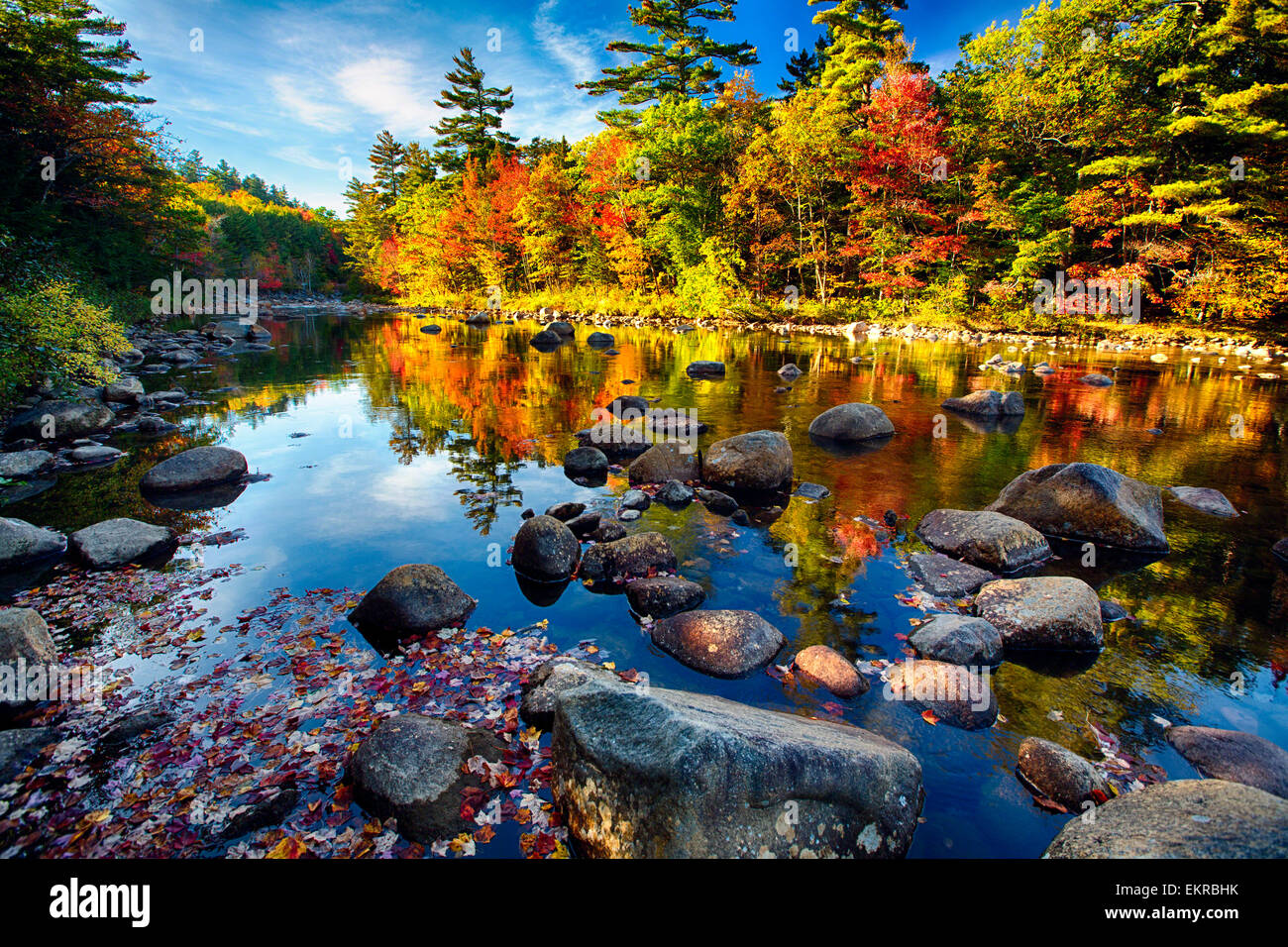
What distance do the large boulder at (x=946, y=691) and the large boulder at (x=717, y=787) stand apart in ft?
4.40

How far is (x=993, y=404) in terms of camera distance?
16.3 meters

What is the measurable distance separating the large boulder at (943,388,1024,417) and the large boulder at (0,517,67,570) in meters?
19.9

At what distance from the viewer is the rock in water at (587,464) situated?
11711 millimetres

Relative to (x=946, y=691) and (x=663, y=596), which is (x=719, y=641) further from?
(x=946, y=691)

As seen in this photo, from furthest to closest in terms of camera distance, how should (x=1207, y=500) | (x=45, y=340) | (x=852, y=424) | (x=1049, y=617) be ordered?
1. (x=852, y=424)
2. (x=45, y=340)
3. (x=1207, y=500)
4. (x=1049, y=617)

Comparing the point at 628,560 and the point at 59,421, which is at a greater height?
the point at 59,421

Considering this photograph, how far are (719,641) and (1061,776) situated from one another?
287 centimetres

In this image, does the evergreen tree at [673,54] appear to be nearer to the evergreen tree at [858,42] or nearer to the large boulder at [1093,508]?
the evergreen tree at [858,42]

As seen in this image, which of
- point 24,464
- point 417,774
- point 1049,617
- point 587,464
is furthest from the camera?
point 587,464

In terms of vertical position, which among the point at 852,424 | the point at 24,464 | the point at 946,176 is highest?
the point at 946,176

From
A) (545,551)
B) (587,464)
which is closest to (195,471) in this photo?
(587,464)

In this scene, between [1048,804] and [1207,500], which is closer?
[1048,804]

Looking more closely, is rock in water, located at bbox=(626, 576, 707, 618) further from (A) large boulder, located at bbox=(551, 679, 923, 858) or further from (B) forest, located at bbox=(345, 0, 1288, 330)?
(B) forest, located at bbox=(345, 0, 1288, 330)

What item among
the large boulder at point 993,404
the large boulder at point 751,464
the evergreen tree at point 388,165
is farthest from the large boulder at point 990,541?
the evergreen tree at point 388,165
